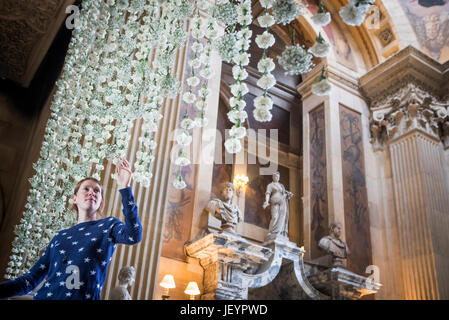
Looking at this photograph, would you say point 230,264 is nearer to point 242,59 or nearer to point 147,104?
point 147,104

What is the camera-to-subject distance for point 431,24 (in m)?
12.3

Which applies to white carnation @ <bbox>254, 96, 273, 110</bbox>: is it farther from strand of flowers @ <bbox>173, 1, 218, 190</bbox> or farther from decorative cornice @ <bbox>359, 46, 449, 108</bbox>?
decorative cornice @ <bbox>359, 46, 449, 108</bbox>

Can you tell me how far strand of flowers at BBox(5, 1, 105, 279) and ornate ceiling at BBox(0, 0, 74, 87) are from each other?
10.1 feet

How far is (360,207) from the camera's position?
10.7 metres

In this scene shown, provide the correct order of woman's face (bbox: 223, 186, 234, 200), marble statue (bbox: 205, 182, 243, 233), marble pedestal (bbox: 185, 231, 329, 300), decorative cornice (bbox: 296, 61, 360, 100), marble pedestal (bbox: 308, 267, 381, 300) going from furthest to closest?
decorative cornice (bbox: 296, 61, 360, 100)
marble pedestal (bbox: 308, 267, 381, 300)
woman's face (bbox: 223, 186, 234, 200)
marble statue (bbox: 205, 182, 243, 233)
marble pedestal (bbox: 185, 231, 329, 300)

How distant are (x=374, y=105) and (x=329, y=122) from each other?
1.85m

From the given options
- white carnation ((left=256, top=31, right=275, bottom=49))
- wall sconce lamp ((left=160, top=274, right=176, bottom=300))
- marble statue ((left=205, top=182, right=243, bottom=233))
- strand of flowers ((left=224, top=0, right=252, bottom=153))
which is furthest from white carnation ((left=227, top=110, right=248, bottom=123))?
marble statue ((left=205, top=182, right=243, bottom=233))

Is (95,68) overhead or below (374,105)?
below

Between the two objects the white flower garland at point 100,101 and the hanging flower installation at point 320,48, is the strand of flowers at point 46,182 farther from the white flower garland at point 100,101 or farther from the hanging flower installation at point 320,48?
the hanging flower installation at point 320,48

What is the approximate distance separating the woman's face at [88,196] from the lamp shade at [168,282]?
14.4 feet

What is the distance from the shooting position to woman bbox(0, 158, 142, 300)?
6.23ft

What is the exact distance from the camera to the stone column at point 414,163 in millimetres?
9547

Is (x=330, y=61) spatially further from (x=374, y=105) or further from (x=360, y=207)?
(x=360, y=207)
